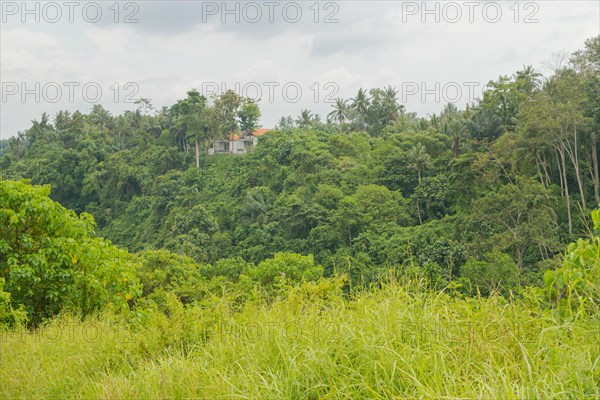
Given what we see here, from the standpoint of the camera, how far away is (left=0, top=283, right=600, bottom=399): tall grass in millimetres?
1999

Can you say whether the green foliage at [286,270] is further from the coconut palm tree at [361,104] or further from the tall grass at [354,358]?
the coconut palm tree at [361,104]

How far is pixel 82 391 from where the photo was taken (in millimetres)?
2865

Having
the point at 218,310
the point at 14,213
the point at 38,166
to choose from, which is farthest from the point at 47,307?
the point at 38,166

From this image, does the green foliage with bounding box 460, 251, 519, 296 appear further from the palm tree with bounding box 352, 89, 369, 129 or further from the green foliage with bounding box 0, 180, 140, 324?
the palm tree with bounding box 352, 89, 369, 129

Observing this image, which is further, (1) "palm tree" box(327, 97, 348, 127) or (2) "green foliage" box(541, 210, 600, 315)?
(1) "palm tree" box(327, 97, 348, 127)

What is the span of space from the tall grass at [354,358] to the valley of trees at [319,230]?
0.02m

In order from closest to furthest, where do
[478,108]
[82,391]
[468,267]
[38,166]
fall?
1. [82,391]
2. [468,267]
3. [478,108]
4. [38,166]

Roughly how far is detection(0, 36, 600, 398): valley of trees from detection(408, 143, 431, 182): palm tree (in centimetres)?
10

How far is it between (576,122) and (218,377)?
18754 mm

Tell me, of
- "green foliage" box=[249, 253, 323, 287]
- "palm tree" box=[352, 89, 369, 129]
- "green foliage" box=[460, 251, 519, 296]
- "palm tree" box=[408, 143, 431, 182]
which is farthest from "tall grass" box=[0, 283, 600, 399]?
"palm tree" box=[352, 89, 369, 129]

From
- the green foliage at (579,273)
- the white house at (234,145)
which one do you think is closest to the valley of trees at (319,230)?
the green foliage at (579,273)

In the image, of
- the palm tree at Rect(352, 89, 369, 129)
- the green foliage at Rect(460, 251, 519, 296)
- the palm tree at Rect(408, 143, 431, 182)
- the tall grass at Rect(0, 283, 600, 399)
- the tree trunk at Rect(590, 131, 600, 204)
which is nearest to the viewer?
the tall grass at Rect(0, 283, 600, 399)

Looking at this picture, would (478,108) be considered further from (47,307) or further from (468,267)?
(47,307)

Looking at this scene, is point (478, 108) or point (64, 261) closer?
point (64, 261)
